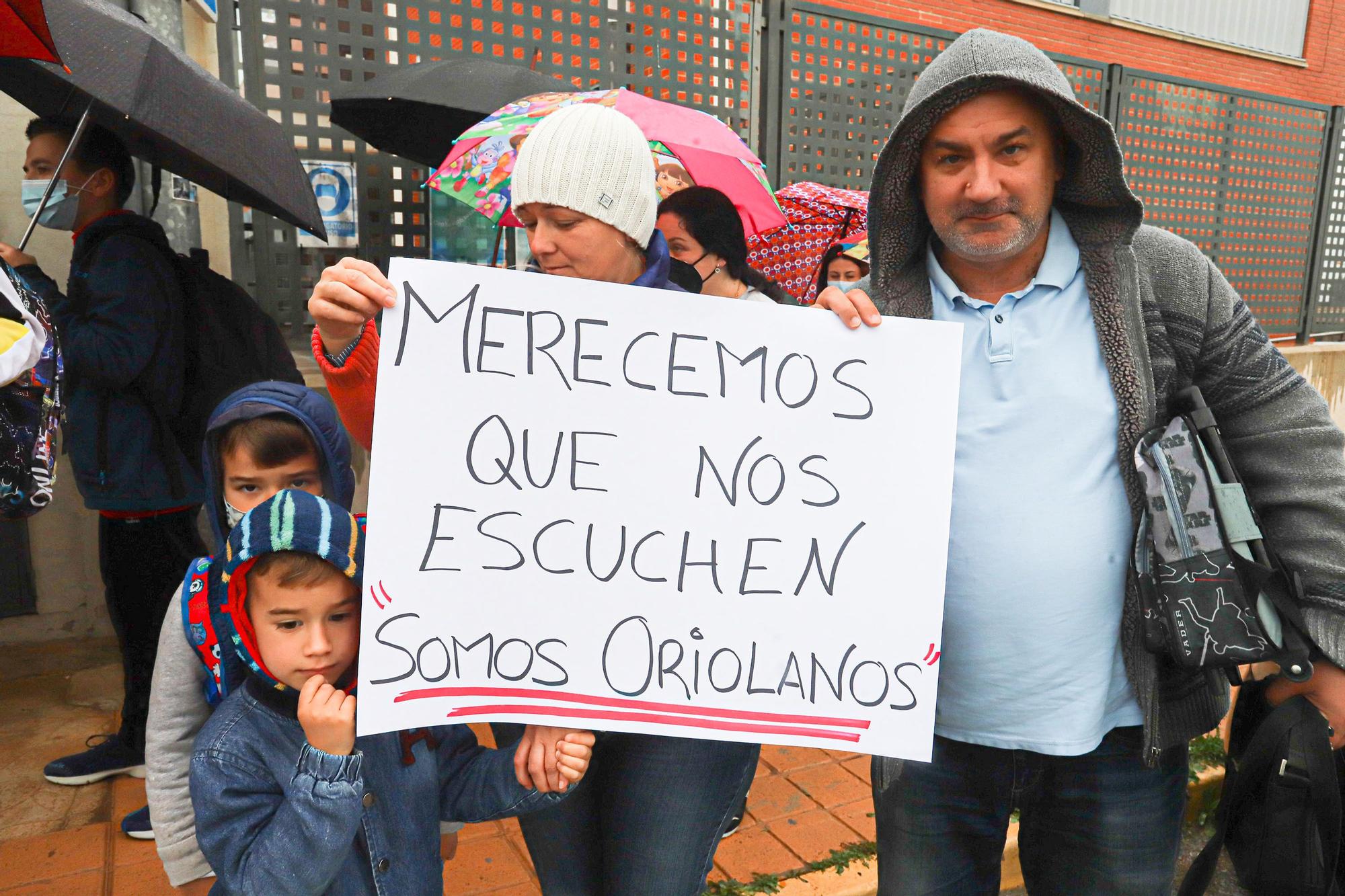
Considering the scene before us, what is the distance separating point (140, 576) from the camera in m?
2.79

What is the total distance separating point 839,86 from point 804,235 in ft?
A: 4.45

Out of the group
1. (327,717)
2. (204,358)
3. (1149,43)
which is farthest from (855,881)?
(1149,43)

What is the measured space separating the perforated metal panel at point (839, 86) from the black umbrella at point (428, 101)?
1698 mm

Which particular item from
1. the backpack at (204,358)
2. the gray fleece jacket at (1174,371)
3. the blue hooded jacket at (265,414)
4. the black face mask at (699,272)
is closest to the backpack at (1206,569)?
the gray fleece jacket at (1174,371)

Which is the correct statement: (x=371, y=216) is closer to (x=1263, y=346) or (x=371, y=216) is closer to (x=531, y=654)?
Result: (x=531, y=654)

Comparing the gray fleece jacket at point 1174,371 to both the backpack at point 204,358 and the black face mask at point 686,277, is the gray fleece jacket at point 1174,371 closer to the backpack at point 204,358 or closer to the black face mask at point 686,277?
the black face mask at point 686,277

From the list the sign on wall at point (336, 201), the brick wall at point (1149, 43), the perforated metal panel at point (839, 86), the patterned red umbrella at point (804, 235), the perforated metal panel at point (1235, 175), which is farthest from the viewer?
the brick wall at point (1149, 43)

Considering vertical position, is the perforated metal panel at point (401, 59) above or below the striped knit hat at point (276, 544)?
above

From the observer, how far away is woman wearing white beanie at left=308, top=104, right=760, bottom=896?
4.86ft

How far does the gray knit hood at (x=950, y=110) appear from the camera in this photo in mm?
1437

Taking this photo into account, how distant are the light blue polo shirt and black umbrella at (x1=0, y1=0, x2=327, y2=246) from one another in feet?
6.44

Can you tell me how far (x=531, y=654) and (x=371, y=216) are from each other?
10.8 feet

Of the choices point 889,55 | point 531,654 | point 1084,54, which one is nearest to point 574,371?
point 531,654

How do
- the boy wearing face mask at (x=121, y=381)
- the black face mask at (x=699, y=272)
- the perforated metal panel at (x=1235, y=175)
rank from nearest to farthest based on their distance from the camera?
the boy wearing face mask at (x=121, y=381) < the black face mask at (x=699, y=272) < the perforated metal panel at (x=1235, y=175)
